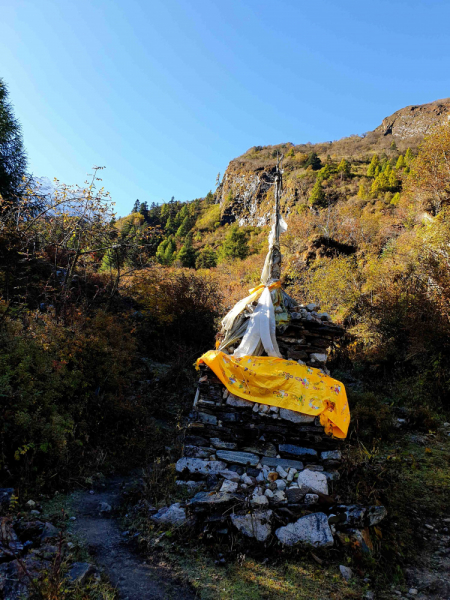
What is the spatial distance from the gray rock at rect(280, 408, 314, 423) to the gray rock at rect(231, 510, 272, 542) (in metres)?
1.29

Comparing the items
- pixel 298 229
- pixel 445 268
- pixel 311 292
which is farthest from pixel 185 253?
pixel 445 268

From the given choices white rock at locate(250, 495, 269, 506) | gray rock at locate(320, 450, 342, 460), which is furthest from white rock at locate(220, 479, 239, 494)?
gray rock at locate(320, 450, 342, 460)

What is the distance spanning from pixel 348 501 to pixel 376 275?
978cm

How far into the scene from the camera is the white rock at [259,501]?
3.96 metres

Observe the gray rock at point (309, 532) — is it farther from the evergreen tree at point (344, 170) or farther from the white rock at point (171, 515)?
the evergreen tree at point (344, 170)

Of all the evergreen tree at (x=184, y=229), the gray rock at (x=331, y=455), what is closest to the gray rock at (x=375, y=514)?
the gray rock at (x=331, y=455)

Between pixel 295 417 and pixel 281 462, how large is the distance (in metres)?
0.66

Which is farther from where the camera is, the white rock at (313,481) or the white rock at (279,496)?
the white rock at (313,481)

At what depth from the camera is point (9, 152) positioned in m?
17.2

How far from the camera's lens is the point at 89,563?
3.25 m

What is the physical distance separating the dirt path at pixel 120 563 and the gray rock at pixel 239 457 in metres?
1.59

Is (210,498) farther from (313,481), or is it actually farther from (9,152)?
(9,152)

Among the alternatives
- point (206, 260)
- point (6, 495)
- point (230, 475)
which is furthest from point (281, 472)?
point (206, 260)

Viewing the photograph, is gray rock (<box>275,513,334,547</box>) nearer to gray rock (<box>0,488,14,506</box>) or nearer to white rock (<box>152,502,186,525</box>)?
white rock (<box>152,502,186,525</box>)
